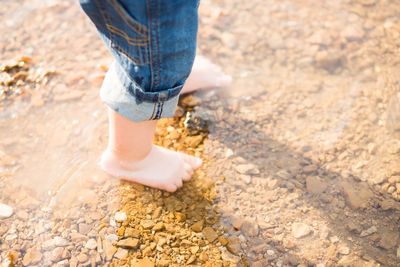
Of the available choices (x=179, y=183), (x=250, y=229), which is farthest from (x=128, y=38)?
(x=250, y=229)

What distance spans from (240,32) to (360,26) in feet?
1.94

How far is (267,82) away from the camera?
2.19 m

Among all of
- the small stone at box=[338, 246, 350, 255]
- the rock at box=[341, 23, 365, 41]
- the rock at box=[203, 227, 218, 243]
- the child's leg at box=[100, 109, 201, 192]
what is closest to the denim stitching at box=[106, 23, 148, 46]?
the child's leg at box=[100, 109, 201, 192]

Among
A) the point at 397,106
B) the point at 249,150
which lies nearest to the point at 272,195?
the point at 249,150

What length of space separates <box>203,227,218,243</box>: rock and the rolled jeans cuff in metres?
0.46

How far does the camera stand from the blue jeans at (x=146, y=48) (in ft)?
3.90

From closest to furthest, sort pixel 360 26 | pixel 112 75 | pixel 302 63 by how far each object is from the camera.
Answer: pixel 112 75
pixel 302 63
pixel 360 26

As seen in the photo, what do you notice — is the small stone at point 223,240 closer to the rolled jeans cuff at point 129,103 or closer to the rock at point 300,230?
the rock at point 300,230

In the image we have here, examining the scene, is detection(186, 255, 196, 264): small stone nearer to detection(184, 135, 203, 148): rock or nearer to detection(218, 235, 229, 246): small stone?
detection(218, 235, 229, 246): small stone

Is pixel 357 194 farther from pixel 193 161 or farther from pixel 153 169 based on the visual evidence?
pixel 153 169

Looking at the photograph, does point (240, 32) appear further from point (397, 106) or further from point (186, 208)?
point (186, 208)

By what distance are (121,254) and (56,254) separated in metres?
0.22

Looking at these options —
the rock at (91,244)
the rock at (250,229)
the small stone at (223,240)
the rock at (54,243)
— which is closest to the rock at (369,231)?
the rock at (250,229)

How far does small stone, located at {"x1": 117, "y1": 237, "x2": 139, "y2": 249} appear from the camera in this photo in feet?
5.48
